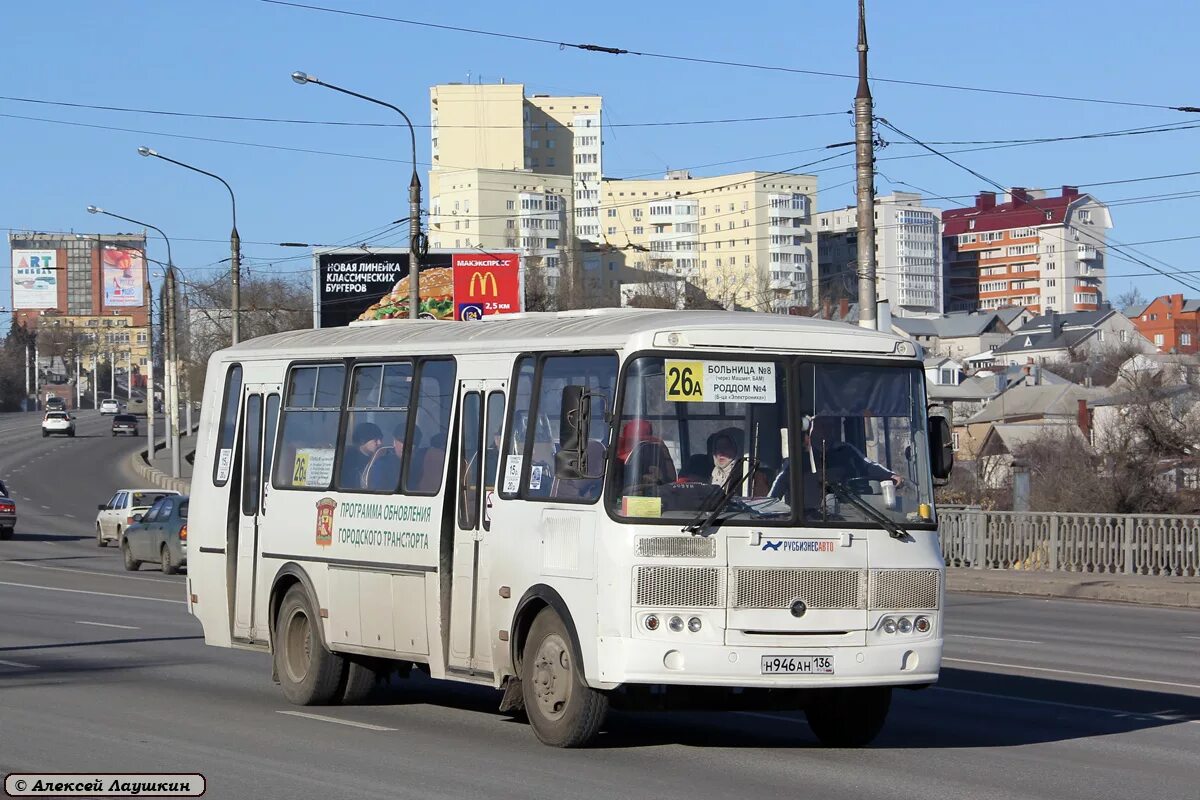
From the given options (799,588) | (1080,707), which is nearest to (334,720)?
(799,588)

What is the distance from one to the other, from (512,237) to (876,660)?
158322 mm

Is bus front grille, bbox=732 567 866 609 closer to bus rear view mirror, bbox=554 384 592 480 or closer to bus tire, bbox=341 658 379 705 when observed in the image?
bus rear view mirror, bbox=554 384 592 480

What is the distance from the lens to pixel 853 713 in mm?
10406

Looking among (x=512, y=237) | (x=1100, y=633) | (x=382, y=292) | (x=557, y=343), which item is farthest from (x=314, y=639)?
(x=512, y=237)

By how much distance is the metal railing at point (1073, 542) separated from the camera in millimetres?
26453

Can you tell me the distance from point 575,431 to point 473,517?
1.57 m

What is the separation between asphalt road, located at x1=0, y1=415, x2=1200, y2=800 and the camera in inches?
354

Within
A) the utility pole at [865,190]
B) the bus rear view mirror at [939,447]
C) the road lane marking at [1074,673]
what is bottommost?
the road lane marking at [1074,673]

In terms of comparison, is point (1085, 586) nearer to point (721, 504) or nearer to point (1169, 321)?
point (721, 504)

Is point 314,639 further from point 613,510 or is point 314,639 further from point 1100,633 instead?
point 1100,633

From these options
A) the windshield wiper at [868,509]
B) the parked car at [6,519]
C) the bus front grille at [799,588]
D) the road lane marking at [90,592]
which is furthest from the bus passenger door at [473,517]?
the parked car at [6,519]

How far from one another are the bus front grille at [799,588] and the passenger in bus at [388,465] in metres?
3.18

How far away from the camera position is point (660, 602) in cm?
955

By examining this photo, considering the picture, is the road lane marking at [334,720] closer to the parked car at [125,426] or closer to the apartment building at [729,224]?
the parked car at [125,426]
